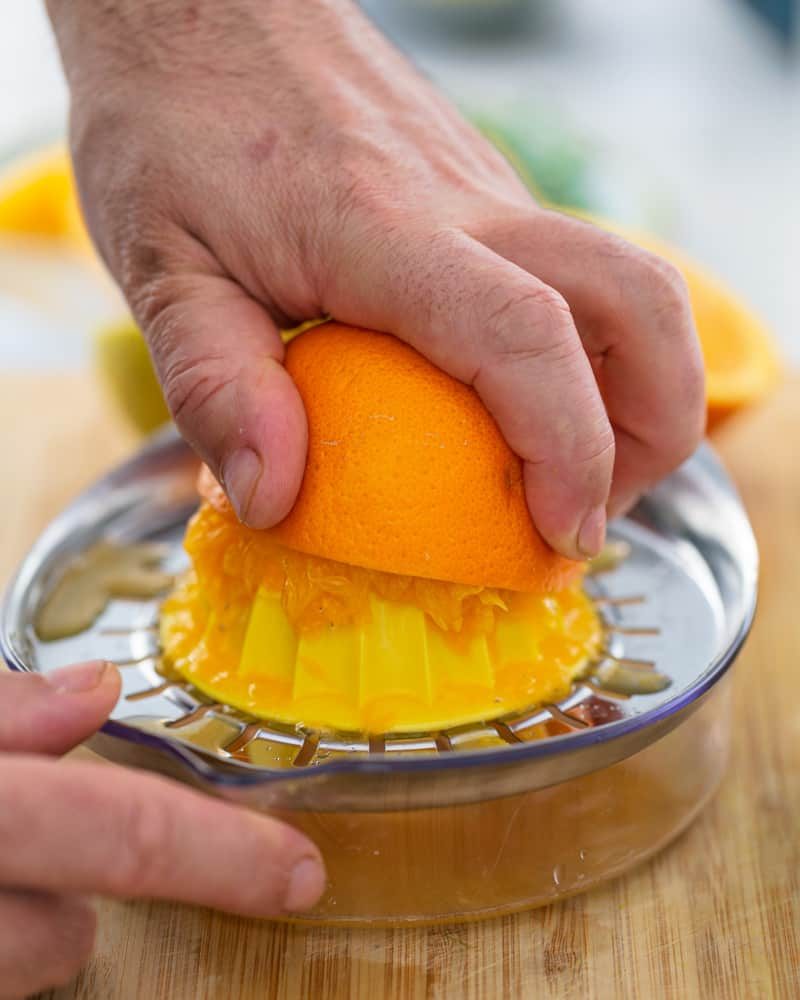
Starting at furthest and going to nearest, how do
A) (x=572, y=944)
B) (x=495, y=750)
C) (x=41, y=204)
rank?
1. (x=41, y=204)
2. (x=572, y=944)
3. (x=495, y=750)

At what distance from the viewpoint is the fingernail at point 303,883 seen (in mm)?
741

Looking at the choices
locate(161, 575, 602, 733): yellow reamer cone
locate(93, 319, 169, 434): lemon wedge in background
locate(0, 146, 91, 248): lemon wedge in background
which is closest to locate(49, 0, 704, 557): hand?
locate(161, 575, 602, 733): yellow reamer cone

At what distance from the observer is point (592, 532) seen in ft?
3.15

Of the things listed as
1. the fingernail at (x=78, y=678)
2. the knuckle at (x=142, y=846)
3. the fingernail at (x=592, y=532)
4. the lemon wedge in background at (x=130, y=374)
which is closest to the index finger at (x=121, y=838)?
the knuckle at (x=142, y=846)

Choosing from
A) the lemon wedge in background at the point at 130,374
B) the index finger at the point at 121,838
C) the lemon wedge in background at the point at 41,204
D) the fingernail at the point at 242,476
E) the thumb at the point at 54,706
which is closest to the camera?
the index finger at the point at 121,838

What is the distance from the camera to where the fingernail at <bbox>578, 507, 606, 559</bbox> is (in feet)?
3.12

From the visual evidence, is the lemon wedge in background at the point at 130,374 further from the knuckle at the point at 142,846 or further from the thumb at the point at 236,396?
the knuckle at the point at 142,846

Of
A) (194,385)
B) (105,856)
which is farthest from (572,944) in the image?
(194,385)

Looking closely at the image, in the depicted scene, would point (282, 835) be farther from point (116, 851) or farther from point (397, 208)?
point (397, 208)

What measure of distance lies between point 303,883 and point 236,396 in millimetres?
350

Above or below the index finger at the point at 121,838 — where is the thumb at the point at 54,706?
below

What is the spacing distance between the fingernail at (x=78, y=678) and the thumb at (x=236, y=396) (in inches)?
6.3

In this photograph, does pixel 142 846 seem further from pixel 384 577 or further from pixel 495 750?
pixel 384 577

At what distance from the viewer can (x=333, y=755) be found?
939mm
